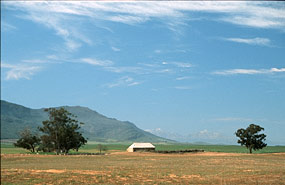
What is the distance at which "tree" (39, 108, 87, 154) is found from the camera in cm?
8919

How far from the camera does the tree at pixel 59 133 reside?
293 ft

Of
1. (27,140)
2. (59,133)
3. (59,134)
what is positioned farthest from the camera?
(27,140)

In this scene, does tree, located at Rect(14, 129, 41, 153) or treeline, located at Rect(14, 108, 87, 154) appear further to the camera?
tree, located at Rect(14, 129, 41, 153)

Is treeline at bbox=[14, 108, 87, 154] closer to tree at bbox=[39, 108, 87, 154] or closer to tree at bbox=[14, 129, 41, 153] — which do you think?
tree at bbox=[39, 108, 87, 154]

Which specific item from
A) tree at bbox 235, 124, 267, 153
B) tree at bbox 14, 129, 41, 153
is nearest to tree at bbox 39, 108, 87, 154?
tree at bbox 14, 129, 41, 153

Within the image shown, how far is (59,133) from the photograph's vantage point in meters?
88.8

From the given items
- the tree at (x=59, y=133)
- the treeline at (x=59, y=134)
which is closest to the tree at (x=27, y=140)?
the treeline at (x=59, y=134)

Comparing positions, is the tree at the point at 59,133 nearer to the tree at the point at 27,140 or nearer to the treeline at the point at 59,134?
the treeline at the point at 59,134

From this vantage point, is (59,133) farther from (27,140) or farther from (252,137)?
(252,137)

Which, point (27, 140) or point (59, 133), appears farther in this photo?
point (27, 140)

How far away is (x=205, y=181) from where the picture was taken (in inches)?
1319

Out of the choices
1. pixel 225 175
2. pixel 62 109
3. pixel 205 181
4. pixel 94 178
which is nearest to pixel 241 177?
pixel 225 175

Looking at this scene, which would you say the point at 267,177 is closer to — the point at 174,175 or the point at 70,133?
the point at 174,175

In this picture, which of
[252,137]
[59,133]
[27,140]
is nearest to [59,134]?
[59,133]
